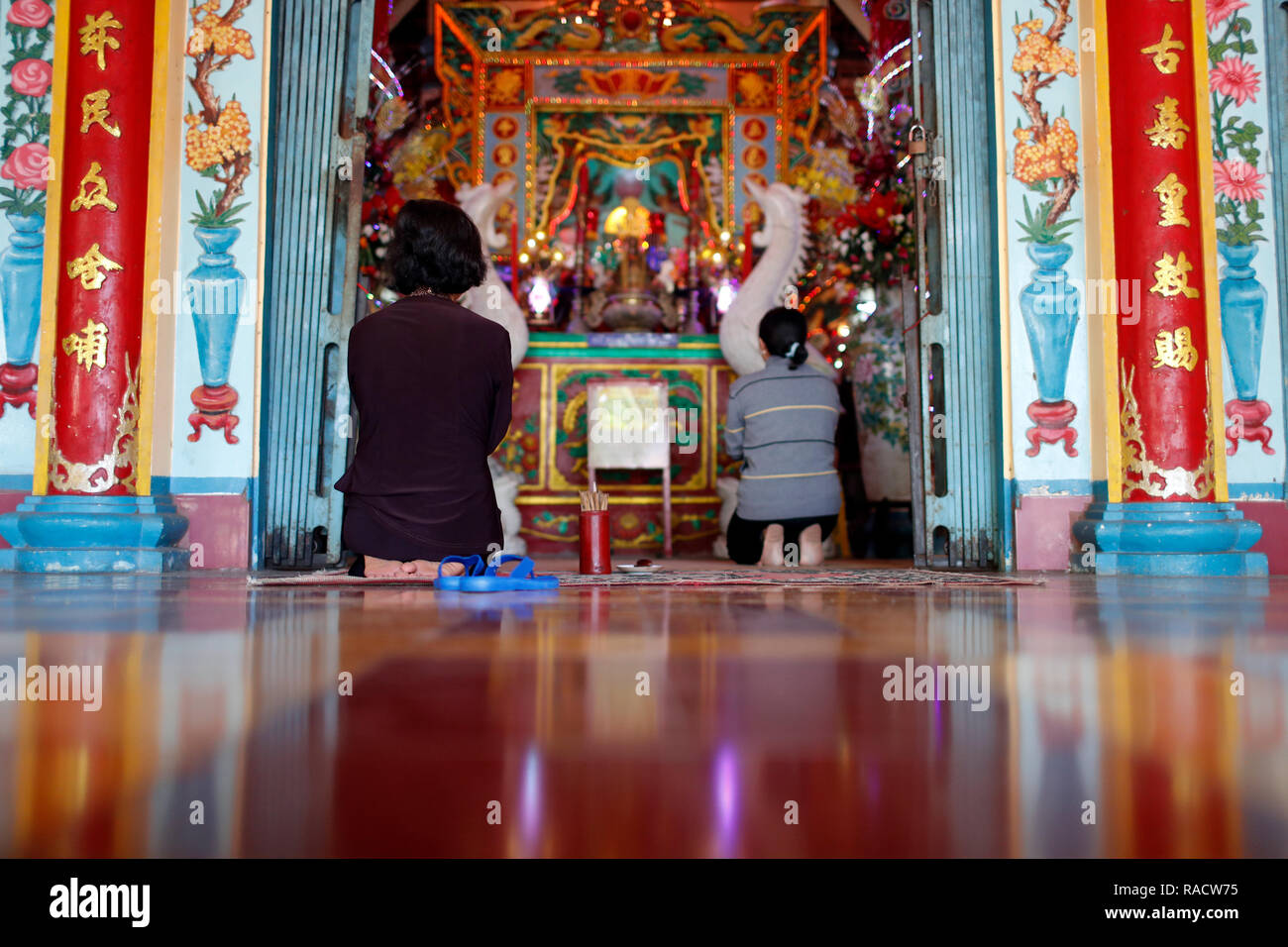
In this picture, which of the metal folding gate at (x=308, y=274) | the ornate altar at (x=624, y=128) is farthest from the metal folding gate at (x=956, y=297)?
the ornate altar at (x=624, y=128)

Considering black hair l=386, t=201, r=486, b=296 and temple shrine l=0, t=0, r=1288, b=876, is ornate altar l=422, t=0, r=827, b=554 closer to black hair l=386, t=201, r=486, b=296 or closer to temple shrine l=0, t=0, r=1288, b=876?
temple shrine l=0, t=0, r=1288, b=876

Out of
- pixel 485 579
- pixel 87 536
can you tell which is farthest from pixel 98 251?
pixel 485 579

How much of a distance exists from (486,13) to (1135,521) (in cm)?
683

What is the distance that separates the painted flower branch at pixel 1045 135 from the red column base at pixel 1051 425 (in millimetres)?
692

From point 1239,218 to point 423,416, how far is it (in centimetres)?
352

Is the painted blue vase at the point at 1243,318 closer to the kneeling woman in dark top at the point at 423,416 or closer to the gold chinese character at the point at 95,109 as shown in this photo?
the kneeling woman in dark top at the point at 423,416

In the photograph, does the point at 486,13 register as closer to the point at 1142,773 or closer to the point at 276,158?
the point at 276,158

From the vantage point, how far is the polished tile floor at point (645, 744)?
551 mm

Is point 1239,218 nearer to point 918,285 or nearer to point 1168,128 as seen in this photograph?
point 1168,128

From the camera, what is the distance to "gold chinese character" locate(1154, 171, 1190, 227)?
3.98 meters

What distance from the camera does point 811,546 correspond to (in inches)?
181

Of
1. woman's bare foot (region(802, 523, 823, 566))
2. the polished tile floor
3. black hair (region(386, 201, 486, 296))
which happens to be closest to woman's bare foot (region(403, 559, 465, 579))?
black hair (region(386, 201, 486, 296))
